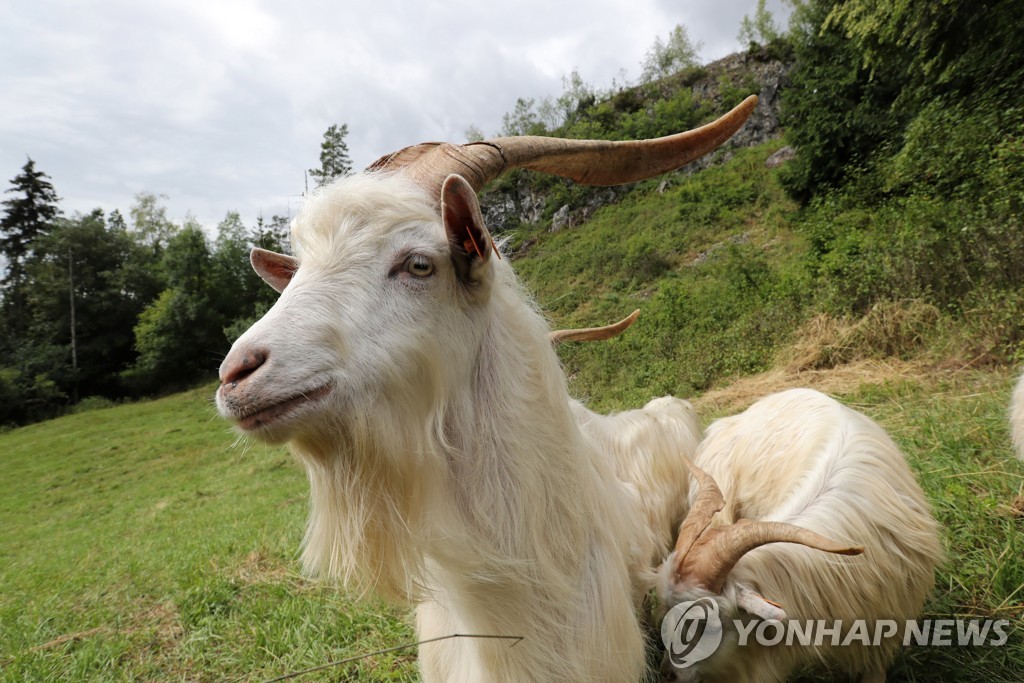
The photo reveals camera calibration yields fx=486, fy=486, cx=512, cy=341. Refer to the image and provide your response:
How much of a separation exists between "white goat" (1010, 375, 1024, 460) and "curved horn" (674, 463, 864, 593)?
1.83 metres

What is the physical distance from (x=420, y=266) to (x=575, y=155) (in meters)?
0.66

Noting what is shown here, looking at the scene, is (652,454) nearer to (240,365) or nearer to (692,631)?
(692,631)

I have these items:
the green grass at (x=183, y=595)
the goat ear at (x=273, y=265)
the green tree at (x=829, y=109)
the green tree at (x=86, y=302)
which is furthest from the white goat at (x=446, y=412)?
the green tree at (x=86, y=302)

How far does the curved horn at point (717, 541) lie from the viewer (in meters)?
1.72

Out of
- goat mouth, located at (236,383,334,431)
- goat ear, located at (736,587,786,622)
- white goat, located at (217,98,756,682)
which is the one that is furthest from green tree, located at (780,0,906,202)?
goat mouth, located at (236,383,334,431)

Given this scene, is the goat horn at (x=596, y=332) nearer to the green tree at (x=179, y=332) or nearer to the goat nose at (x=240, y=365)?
the goat nose at (x=240, y=365)

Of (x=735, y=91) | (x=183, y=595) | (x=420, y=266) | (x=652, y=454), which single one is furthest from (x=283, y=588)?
(x=735, y=91)

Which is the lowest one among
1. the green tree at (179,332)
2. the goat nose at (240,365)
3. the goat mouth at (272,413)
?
the goat mouth at (272,413)

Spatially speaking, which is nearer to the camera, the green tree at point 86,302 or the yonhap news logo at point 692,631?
the yonhap news logo at point 692,631

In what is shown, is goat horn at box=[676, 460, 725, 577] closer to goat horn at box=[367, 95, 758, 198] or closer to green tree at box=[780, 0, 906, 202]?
goat horn at box=[367, 95, 758, 198]

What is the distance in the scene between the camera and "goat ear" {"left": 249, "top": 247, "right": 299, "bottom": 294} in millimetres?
1683

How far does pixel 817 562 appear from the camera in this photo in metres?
2.02

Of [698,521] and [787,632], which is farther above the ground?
[698,521]

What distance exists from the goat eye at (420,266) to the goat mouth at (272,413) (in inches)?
16.6
